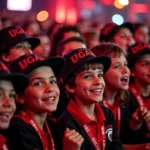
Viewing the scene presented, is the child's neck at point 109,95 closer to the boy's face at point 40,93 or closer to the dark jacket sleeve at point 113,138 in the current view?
the dark jacket sleeve at point 113,138

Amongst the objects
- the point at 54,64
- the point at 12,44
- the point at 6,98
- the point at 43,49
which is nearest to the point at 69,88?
the point at 54,64

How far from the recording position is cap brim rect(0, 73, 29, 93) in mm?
4139

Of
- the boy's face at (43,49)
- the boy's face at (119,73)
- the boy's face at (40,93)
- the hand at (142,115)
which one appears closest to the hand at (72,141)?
the boy's face at (40,93)

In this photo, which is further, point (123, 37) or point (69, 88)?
point (123, 37)

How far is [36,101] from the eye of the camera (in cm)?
455

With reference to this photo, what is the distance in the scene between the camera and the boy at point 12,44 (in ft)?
19.5

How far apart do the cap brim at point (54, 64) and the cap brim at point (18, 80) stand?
5.3 inches

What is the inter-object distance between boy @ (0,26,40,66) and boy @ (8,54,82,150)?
52.0 inches

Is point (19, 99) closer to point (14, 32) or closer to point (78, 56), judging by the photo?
point (78, 56)

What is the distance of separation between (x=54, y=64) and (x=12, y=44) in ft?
4.53

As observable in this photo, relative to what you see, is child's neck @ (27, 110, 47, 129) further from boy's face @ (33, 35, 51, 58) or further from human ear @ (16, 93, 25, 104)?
boy's face @ (33, 35, 51, 58)

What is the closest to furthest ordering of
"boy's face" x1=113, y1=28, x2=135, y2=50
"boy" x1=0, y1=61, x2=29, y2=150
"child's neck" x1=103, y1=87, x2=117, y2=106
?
"boy" x1=0, y1=61, x2=29, y2=150 < "child's neck" x1=103, y1=87, x2=117, y2=106 < "boy's face" x1=113, y1=28, x2=135, y2=50

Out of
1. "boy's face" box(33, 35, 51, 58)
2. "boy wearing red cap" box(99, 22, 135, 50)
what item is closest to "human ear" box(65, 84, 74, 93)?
"boy wearing red cap" box(99, 22, 135, 50)

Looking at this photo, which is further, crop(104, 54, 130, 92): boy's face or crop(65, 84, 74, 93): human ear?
crop(104, 54, 130, 92): boy's face
